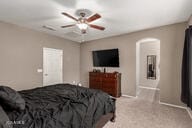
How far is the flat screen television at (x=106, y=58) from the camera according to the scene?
4.80 metres

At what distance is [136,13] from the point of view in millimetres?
2840

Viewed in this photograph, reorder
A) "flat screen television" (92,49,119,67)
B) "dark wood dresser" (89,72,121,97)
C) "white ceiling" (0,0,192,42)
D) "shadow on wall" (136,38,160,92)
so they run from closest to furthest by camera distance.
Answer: "white ceiling" (0,0,192,42) < "dark wood dresser" (89,72,121,97) < "flat screen television" (92,49,119,67) < "shadow on wall" (136,38,160,92)

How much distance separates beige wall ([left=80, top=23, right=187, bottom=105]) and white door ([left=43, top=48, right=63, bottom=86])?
2070mm

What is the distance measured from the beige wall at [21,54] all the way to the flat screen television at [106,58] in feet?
5.59

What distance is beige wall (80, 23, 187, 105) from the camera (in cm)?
351

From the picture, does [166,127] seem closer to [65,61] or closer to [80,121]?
[80,121]

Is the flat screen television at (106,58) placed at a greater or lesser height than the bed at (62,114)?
greater

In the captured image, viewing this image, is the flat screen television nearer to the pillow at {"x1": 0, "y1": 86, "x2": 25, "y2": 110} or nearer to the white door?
the white door

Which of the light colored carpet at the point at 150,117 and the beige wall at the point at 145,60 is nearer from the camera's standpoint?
the light colored carpet at the point at 150,117

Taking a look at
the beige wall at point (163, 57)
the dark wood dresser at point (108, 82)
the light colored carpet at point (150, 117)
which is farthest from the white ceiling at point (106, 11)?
the light colored carpet at point (150, 117)

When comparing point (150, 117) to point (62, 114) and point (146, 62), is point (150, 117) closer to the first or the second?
point (62, 114)

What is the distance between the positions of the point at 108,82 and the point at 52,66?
237 centimetres

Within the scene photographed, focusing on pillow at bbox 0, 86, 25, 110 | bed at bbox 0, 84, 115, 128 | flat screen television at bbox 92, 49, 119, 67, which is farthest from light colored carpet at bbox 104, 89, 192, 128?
flat screen television at bbox 92, 49, 119, 67

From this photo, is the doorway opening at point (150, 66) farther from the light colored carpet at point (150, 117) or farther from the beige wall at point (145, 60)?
the light colored carpet at point (150, 117)
